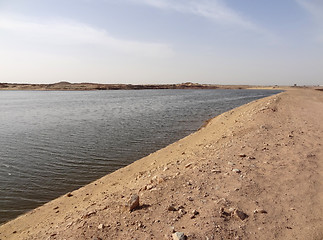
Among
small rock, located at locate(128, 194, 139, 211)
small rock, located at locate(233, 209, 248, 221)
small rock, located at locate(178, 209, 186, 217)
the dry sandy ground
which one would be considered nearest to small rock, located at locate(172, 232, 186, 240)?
the dry sandy ground

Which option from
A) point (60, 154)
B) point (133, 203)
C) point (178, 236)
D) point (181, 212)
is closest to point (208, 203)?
point (181, 212)

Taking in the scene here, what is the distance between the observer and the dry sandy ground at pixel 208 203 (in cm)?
468

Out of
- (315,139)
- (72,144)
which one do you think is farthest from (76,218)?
(315,139)

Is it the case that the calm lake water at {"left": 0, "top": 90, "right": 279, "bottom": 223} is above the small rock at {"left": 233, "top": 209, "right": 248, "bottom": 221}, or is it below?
below

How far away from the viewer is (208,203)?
549 cm

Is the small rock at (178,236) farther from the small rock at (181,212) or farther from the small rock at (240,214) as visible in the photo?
the small rock at (240,214)

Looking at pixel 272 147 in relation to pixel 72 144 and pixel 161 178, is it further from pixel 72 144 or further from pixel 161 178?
pixel 72 144

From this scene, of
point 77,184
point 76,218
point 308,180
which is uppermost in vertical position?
point 308,180

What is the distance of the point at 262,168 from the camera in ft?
24.6

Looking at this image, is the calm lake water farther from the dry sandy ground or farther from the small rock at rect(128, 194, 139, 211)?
the small rock at rect(128, 194, 139, 211)

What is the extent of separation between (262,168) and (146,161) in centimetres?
536

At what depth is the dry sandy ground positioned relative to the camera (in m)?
4.68

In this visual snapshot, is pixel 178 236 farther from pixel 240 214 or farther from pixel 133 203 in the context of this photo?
pixel 240 214

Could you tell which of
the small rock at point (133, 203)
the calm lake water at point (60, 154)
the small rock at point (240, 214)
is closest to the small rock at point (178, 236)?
the small rock at point (133, 203)
